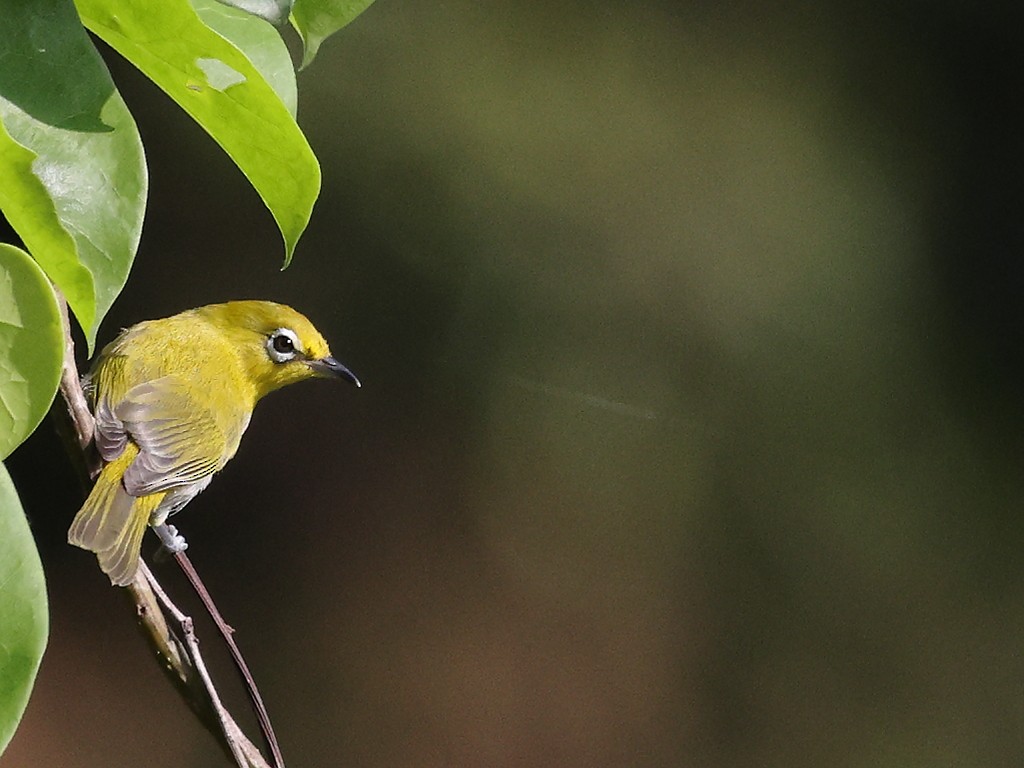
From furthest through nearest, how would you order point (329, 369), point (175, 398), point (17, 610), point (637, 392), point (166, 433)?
point (637, 392), point (329, 369), point (175, 398), point (166, 433), point (17, 610)

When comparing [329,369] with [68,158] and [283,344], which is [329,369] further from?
[68,158]

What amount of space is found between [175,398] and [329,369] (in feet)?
0.92

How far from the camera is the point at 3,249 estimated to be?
19.3 inches

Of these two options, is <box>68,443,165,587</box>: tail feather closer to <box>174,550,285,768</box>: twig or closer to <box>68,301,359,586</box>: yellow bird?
<box>68,301,359,586</box>: yellow bird

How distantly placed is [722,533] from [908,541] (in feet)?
1.64

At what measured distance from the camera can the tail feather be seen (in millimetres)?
1110

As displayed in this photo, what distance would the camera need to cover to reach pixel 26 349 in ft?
1.68

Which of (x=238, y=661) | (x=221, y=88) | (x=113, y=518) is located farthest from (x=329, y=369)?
(x=221, y=88)

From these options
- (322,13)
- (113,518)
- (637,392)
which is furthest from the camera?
(637,392)

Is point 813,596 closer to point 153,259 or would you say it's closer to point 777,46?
point 777,46

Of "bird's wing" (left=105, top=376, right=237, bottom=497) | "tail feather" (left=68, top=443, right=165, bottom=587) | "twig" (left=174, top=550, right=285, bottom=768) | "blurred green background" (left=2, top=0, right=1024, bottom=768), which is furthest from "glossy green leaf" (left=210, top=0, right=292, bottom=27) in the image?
"blurred green background" (left=2, top=0, right=1024, bottom=768)

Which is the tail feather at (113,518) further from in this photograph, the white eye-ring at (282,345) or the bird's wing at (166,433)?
the white eye-ring at (282,345)

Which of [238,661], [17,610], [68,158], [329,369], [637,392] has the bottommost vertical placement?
[637,392]

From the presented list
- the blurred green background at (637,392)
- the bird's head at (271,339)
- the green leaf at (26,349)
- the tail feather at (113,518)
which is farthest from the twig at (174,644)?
the blurred green background at (637,392)
